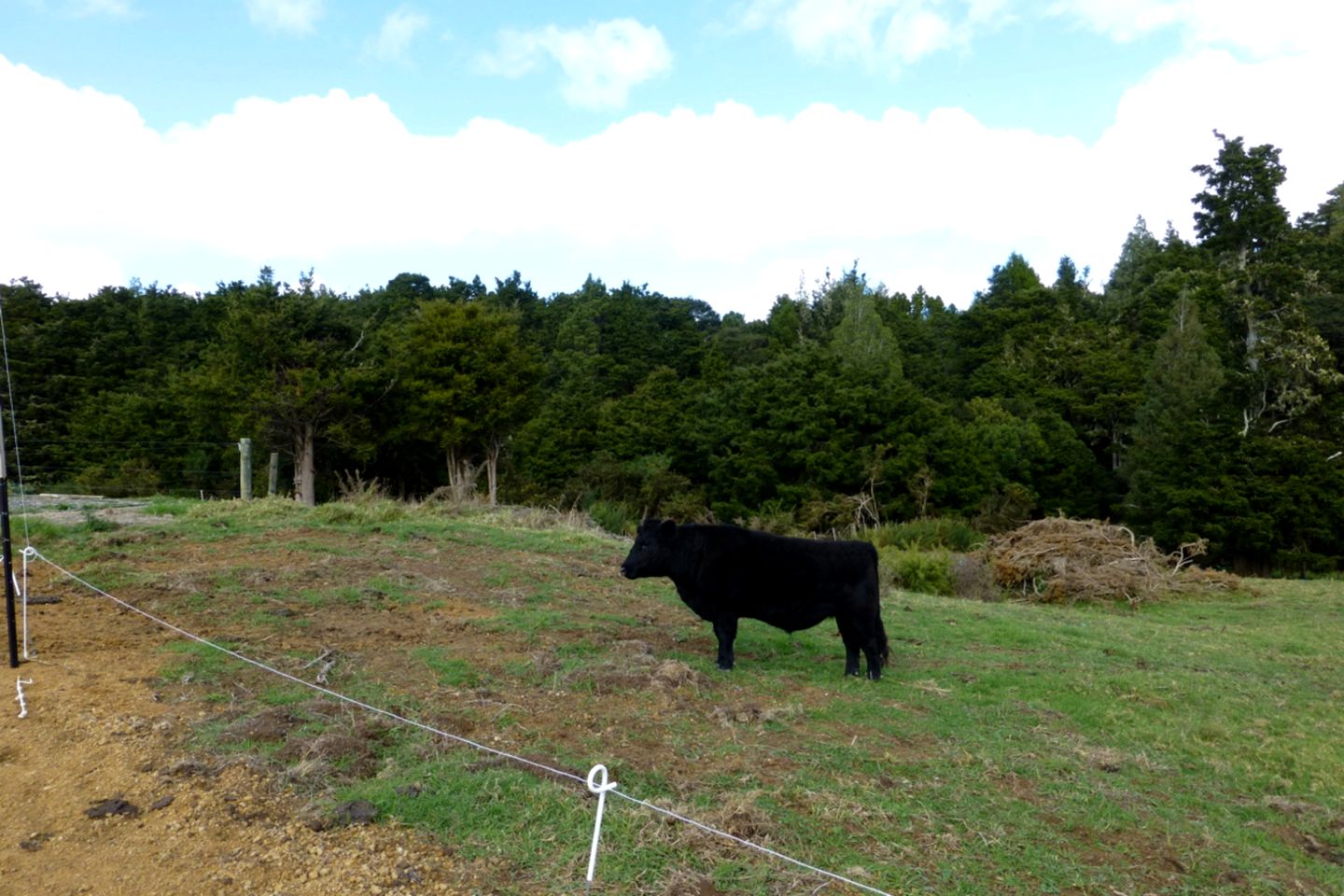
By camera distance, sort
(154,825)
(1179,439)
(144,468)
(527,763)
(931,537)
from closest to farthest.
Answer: (154,825) < (527,763) < (931,537) < (144,468) < (1179,439)

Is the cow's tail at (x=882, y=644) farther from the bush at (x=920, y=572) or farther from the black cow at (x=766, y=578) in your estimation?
the bush at (x=920, y=572)

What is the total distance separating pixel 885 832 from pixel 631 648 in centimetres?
389

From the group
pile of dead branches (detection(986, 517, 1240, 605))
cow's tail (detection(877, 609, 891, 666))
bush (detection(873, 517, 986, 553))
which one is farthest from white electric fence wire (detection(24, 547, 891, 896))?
bush (detection(873, 517, 986, 553))

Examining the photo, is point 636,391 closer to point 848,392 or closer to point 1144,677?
point 848,392

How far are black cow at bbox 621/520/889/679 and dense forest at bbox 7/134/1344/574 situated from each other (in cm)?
1719

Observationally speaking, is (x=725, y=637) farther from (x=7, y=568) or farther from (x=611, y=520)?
(x=611, y=520)

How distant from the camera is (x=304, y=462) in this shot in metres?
29.5

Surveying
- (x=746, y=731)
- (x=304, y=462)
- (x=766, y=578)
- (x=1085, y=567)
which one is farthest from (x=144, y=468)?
(x=746, y=731)

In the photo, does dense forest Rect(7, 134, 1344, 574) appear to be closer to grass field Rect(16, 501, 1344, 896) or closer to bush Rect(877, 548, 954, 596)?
bush Rect(877, 548, 954, 596)

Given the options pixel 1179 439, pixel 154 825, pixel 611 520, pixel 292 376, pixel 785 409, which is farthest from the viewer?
pixel 785 409

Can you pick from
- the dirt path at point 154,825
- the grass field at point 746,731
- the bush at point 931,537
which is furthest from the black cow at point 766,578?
the bush at point 931,537

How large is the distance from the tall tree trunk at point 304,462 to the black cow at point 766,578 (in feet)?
78.1

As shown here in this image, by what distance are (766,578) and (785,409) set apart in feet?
107

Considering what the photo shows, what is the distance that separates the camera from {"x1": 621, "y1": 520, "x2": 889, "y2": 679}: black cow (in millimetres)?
8250
